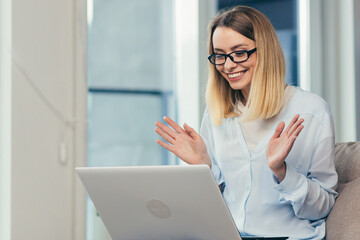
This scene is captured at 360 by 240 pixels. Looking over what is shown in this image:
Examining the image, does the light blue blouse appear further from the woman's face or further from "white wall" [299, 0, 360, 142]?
"white wall" [299, 0, 360, 142]

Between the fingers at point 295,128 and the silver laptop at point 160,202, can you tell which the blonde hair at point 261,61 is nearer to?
the fingers at point 295,128

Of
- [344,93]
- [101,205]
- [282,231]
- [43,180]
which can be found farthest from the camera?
[344,93]

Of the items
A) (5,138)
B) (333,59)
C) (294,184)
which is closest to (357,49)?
(333,59)

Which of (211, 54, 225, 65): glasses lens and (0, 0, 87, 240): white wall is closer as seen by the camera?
(211, 54, 225, 65): glasses lens

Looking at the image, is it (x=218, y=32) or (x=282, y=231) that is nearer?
(x=282, y=231)

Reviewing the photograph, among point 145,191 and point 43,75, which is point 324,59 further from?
point 145,191

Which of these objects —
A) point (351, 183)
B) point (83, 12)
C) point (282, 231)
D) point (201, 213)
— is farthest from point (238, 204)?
point (83, 12)

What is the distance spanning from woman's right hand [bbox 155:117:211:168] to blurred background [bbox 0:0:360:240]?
0.53m

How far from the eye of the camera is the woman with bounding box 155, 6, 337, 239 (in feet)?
5.49

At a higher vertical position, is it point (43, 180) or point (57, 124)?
point (57, 124)

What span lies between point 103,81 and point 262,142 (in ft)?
5.74

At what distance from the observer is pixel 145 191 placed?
55.5 inches

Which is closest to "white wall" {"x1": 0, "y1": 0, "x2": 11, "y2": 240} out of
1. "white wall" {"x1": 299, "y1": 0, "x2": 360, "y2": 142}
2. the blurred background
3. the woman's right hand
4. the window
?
the blurred background

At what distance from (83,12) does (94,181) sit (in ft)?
3.82
